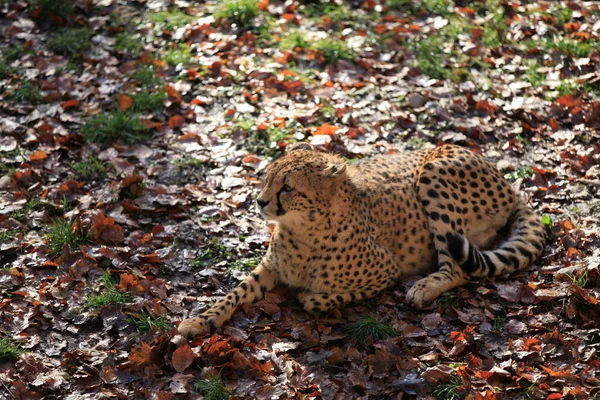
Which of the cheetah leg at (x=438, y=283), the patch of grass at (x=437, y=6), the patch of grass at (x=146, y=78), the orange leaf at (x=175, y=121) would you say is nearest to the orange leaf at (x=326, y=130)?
the orange leaf at (x=175, y=121)

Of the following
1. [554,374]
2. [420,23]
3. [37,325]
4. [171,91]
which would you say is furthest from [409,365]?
[420,23]

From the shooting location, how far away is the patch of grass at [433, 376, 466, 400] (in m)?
4.91

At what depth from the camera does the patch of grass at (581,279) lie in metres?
5.79

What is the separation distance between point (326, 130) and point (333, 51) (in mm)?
1759

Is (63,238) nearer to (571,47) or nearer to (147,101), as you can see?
(147,101)

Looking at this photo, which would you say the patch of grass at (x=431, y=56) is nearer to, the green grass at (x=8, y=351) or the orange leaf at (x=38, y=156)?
the orange leaf at (x=38, y=156)

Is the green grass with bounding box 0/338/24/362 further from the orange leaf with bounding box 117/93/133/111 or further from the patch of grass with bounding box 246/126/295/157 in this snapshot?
the orange leaf with bounding box 117/93/133/111

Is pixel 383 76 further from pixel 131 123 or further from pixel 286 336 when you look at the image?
pixel 286 336

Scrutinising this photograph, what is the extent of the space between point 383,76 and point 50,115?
350 cm

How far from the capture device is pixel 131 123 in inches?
314

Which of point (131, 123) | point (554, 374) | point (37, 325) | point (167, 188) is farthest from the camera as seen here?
point (131, 123)

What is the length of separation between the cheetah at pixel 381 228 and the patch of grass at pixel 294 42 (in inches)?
129

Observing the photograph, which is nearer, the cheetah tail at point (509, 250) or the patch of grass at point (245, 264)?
the cheetah tail at point (509, 250)

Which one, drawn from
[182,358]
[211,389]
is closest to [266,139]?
[182,358]
